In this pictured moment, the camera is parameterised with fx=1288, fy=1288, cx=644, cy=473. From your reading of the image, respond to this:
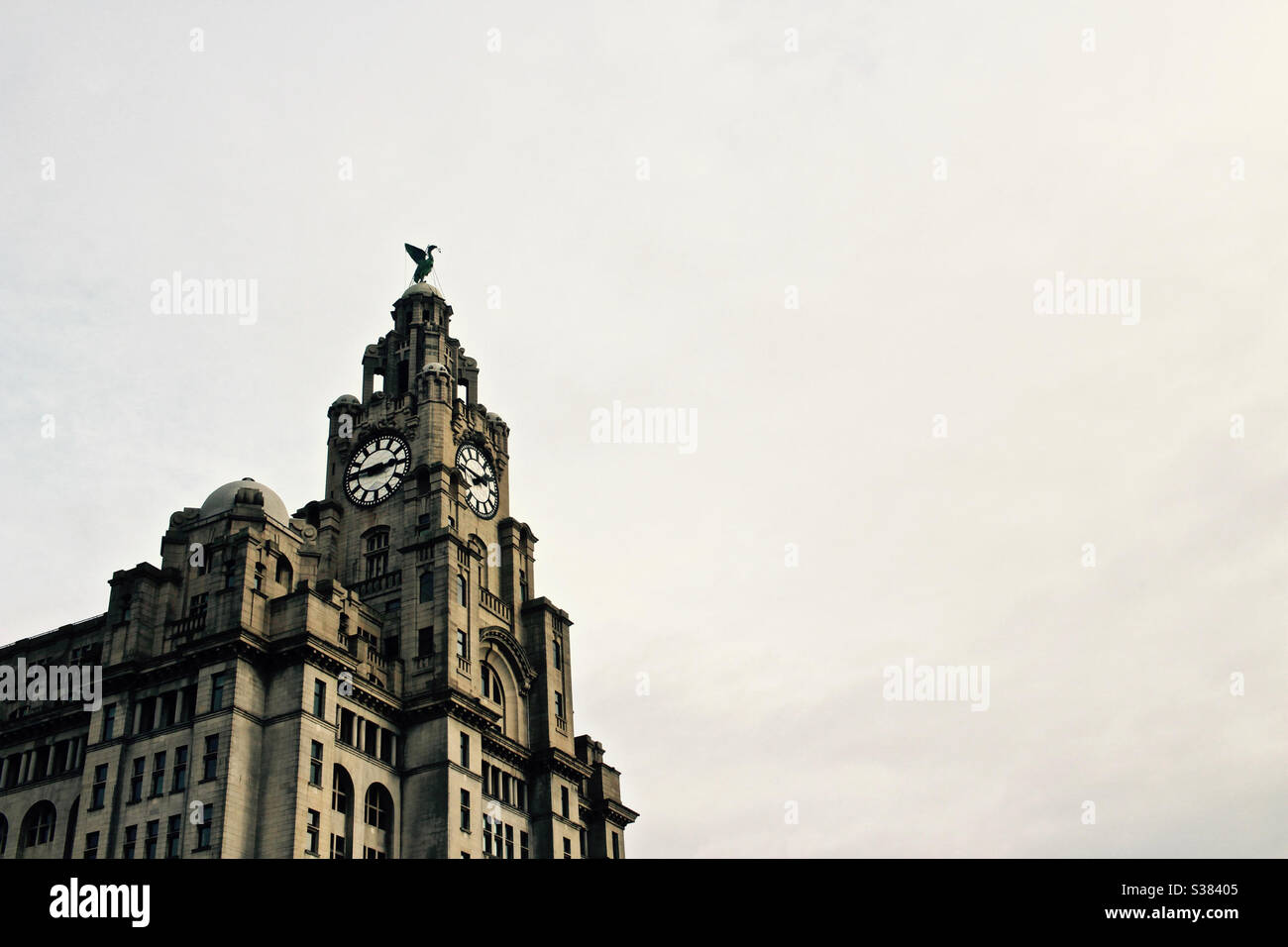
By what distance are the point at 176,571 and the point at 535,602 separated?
91.7 feet

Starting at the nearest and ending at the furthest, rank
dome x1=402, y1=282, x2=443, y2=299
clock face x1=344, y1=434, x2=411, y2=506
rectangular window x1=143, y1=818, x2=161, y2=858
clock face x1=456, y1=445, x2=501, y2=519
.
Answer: rectangular window x1=143, y1=818, x2=161, y2=858, clock face x1=344, y1=434, x2=411, y2=506, clock face x1=456, y1=445, x2=501, y2=519, dome x1=402, y1=282, x2=443, y2=299

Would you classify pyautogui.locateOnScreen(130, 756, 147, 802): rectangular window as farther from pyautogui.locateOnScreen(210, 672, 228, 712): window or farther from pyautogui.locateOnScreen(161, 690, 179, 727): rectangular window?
pyautogui.locateOnScreen(210, 672, 228, 712): window

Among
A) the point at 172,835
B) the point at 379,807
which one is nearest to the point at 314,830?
the point at 379,807

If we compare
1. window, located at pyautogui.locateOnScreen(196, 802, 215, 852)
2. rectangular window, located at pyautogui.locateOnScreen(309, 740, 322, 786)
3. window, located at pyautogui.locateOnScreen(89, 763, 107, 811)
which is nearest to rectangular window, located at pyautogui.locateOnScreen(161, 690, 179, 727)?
window, located at pyautogui.locateOnScreen(89, 763, 107, 811)

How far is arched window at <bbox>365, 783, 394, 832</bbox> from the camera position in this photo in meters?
80.6

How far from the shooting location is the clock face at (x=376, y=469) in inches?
3880

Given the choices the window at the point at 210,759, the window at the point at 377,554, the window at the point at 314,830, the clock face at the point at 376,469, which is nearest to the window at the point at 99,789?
the window at the point at 210,759

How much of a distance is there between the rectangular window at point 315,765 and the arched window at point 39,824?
63.6ft

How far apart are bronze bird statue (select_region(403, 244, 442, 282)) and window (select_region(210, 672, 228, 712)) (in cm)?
4874

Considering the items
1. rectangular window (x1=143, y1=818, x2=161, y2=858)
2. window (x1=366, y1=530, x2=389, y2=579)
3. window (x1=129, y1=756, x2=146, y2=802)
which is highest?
window (x1=366, y1=530, x2=389, y2=579)

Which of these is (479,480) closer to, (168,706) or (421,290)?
(421,290)

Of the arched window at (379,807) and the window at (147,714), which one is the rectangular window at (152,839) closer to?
the window at (147,714)

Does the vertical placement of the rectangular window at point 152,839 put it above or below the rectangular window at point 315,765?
below
